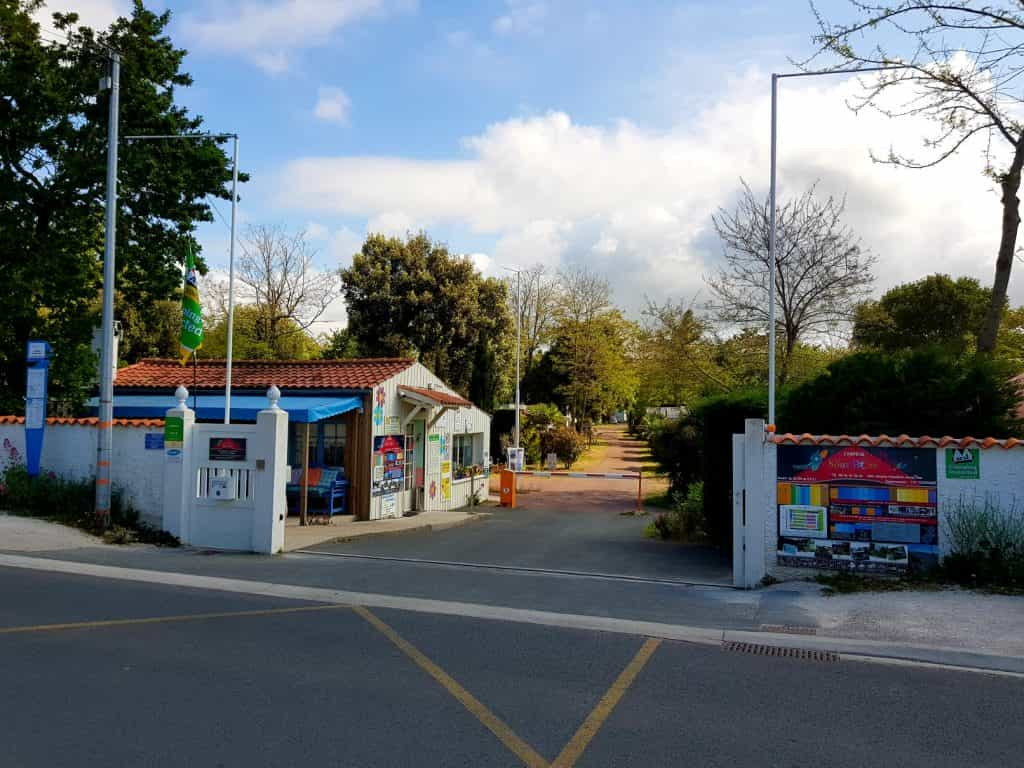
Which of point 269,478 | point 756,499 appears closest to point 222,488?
point 269,478

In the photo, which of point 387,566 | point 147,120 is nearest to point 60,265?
point 147,120

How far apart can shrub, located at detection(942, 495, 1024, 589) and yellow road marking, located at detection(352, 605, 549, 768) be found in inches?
261

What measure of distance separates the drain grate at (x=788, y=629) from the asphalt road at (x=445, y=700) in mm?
939

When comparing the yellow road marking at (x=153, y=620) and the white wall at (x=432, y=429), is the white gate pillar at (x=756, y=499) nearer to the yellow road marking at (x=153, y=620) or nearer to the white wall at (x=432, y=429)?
the yellow road marking at (x=153, y=620)

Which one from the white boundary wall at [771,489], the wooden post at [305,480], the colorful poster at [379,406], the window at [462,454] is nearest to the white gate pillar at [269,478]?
the wooden post at [305,480]

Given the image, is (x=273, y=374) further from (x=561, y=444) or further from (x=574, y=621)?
(x=561, y=444)

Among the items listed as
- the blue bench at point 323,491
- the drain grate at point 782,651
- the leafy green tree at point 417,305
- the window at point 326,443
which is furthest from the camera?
the leafy green tree at point 417,305

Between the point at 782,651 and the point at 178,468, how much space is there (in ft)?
31.9

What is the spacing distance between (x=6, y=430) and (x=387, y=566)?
27.8 ft

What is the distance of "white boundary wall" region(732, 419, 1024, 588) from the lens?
9.58m

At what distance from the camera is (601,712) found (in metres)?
5.53

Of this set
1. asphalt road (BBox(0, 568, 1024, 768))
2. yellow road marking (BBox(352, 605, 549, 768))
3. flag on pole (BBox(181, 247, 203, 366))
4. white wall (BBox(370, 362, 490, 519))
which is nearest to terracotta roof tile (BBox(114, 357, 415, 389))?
white wall (BBox(370, 362, 490, 519))

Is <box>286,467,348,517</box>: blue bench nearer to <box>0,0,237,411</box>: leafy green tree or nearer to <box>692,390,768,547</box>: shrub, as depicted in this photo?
<box>0,0,237,411</box>: leafy green tree

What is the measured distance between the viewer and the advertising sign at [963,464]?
31.6 ft
